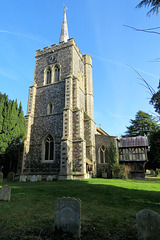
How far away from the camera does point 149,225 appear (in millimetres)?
2988

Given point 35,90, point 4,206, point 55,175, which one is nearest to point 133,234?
point 4,206

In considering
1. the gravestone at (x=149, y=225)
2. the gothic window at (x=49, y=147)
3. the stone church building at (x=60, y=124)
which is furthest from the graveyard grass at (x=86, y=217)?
the gothic window at (x=49, y=147)

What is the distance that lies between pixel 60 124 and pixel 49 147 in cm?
279

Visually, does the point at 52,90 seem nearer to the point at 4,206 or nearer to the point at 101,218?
the point at 4,206

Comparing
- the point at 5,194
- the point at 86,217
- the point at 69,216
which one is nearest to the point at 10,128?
the point at 5,194

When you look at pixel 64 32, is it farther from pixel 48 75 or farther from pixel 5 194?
pixel 5 194

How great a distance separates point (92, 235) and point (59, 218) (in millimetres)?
842

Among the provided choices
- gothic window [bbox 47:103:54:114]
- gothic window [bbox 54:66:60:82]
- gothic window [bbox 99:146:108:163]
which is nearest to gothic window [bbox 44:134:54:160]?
gothic window [bbox 47:103:54:114]

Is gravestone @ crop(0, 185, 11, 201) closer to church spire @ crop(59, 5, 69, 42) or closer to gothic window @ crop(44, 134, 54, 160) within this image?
gothic window @ crop(44, 134, 54, 160)

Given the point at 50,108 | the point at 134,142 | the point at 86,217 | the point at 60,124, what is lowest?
the point at 86,217

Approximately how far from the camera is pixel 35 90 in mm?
20391

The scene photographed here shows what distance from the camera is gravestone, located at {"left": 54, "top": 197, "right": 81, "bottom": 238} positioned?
3513 millimetres

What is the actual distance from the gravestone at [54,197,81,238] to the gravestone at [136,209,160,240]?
1303 millimetres

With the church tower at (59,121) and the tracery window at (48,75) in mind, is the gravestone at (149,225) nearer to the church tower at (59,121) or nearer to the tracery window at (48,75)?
the church tower at (59,121)
